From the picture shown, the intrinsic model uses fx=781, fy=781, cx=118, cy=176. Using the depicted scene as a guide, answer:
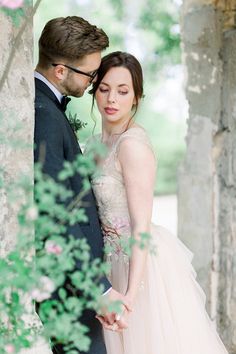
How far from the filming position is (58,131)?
8.84 ft

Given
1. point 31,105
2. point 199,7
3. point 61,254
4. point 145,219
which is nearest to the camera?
point 61,254

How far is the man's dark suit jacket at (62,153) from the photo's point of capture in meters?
2.64

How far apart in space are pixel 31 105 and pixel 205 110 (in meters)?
2.34

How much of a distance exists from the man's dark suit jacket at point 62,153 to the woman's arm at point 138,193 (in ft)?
0.45

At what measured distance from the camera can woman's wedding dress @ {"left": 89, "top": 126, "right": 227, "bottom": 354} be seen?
3109 millimetres

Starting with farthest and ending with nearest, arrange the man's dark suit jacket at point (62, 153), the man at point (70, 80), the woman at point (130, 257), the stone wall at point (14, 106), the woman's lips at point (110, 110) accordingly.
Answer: the woman's lips at point (110, 110), the woman at point (130, 257), the man at point (70, 80), the man's dark suit jacket at point (62, 153), the stone wall at point (14, 106)

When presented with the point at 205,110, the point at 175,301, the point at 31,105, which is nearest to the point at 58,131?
the point at 31,105

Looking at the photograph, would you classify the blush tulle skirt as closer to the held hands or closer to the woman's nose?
the held hands

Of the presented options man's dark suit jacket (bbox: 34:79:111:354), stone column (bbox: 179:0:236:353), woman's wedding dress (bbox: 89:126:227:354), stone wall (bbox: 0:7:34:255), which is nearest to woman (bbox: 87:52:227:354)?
woman's wedding dress (bbox: 89:126:227:354)

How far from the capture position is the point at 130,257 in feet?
9.75

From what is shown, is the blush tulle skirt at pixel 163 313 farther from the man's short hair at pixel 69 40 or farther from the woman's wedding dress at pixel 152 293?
the man's short hair at pixel 69 40

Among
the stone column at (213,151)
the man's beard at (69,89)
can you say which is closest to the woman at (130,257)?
the man's beard at (69,89)

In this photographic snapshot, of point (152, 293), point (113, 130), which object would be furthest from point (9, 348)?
point (113, 130)

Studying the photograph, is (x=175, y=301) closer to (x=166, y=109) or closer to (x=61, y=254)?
(x=61, y=254)
